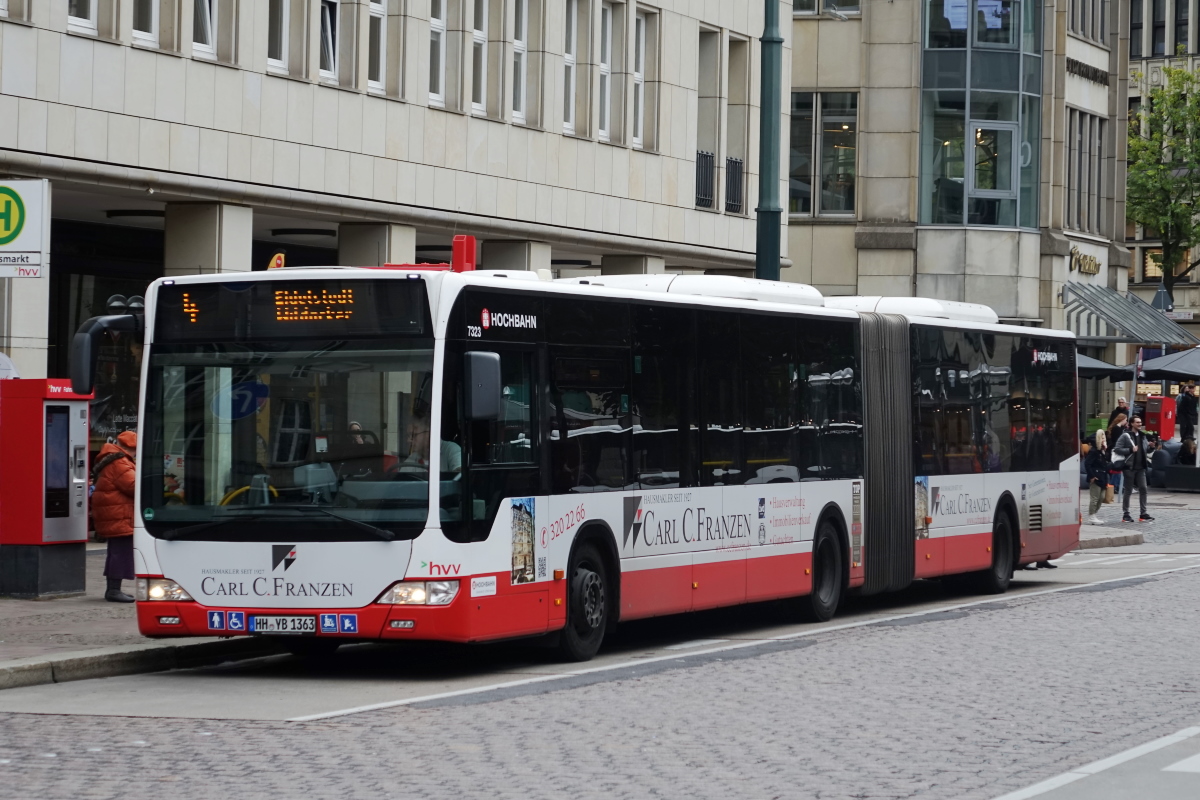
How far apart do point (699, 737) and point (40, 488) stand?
8.46m

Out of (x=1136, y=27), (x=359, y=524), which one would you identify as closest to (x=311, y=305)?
(x=359, y=524)

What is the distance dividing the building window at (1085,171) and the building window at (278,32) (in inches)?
1381

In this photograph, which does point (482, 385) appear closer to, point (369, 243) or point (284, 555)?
point (284, 555)

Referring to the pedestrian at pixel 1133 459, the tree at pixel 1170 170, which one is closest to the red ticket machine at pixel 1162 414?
the pedestrian at pixel 1133 459

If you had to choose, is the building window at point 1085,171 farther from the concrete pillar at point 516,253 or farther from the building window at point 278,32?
the building window at point 278,32

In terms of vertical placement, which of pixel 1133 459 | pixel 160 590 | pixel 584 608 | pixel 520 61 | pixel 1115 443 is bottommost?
pixel 584 608

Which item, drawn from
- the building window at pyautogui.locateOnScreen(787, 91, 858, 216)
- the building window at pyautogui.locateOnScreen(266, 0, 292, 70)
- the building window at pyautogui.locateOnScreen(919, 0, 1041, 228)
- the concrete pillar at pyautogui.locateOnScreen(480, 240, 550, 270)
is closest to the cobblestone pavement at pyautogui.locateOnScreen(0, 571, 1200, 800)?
the building window at pyautogui.locateOnScreen(266, 0, 292, 70)

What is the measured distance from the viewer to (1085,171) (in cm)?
5762

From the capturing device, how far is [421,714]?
11.1 m

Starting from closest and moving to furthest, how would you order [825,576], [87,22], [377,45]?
[825,576] < [87,22] < [377,45]

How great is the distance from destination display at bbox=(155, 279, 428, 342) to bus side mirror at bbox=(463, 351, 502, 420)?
400mm

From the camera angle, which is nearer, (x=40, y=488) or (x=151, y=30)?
(x=40, y=488)

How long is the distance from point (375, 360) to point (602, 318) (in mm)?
2295

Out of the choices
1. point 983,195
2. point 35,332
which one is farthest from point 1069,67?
point 35,332
